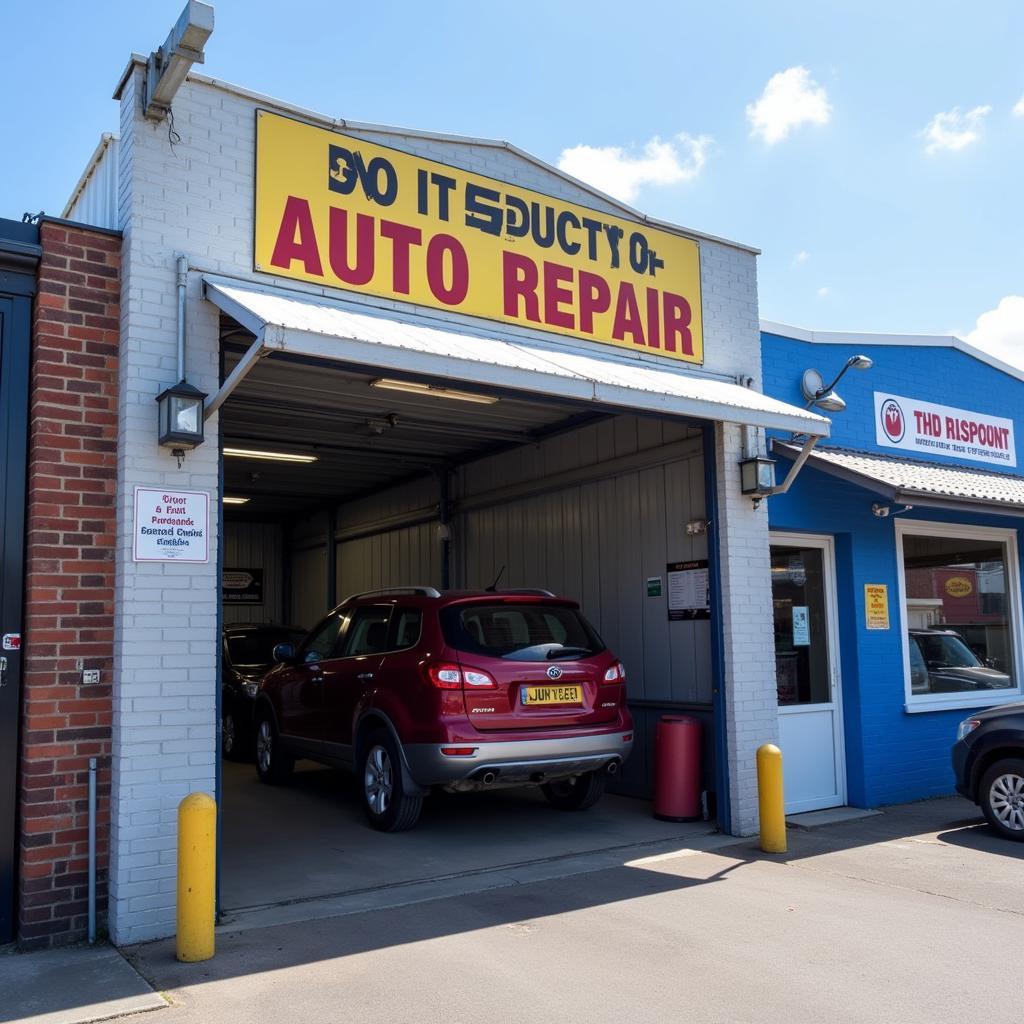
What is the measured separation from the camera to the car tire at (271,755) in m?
9.90

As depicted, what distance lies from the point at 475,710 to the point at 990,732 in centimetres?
426

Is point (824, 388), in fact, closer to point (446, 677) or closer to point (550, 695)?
point (550, 695)

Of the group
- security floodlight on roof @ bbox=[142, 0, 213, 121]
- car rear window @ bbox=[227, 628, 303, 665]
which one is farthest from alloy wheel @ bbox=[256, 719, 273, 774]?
security floodlight on roof @ bbox=[142, 0, 213, 121]

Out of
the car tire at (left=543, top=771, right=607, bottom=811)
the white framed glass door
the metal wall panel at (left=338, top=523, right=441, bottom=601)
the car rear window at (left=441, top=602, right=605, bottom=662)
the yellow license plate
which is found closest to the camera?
the yellow license plate

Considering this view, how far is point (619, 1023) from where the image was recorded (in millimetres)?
4152

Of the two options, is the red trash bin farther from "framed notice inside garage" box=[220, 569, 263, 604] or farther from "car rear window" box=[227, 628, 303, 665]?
"framed notice inside garage" box=[220, 569, 263, 604]

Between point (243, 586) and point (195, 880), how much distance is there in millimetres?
12962

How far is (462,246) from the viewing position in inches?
290

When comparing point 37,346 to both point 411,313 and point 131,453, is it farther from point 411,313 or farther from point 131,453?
point 411,313

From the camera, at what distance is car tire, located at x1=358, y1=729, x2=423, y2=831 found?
750 centimetres

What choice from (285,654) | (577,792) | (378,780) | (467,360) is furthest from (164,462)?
(577,792)

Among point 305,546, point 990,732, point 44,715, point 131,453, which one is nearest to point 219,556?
point 131,453

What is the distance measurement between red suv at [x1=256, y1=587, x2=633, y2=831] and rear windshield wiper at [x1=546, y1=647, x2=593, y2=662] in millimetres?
10

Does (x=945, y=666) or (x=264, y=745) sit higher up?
(x=945, y=666)
